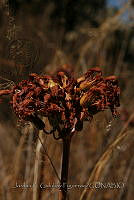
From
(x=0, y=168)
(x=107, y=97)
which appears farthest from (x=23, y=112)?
(x=0, y=168)

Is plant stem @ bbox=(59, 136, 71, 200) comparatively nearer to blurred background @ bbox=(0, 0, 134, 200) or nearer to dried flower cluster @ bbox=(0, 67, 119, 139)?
dried flower cluster @ bbox=(0, 67, 119, 139)

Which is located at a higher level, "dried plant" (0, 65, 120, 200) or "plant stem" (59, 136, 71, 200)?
"dried plant" (0, 65, 120, 200)

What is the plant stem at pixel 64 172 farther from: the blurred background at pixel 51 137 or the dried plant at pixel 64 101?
the blurred background at pixel 51 137

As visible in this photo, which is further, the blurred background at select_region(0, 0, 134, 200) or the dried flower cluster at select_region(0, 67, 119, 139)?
the blurred background at select_region(0, 0, 134, 200)

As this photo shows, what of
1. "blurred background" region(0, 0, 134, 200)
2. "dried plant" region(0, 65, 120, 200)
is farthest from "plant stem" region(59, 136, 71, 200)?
"blurred background" region(0, 0, 134, 200)

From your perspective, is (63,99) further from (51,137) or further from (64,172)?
(51,137)

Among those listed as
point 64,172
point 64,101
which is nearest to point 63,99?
point 64,101

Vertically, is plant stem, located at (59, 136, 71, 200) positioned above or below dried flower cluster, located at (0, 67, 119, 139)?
below

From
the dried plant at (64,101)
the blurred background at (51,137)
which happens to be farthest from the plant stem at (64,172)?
the blurred background at (51,137)

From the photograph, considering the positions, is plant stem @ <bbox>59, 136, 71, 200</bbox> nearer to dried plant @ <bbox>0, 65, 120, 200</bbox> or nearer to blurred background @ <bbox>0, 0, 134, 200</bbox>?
dried plant @ <bbox>0, 65, 120, 200</bbox>
